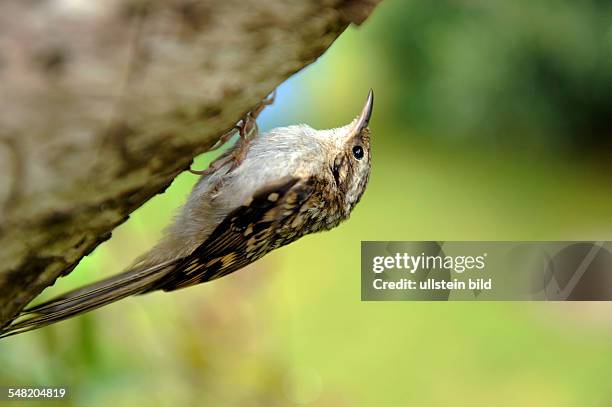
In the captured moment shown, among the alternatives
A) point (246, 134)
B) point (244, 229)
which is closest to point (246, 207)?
point (244, 229)

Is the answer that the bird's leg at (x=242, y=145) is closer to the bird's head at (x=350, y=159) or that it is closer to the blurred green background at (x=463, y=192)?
the bird's head at (x=350, y=159)

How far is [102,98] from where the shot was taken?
1.02 m

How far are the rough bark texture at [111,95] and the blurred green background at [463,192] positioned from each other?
88.2 inches

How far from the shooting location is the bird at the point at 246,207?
1.81 metres

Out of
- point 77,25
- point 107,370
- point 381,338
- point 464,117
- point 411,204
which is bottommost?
point 107,370

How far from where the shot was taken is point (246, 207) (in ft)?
5.91

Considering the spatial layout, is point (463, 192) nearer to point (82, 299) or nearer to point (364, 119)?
point (364, 119)

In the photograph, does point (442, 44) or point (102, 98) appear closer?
point (102, 98)

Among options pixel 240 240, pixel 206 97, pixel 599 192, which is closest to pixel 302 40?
pixel 206 97

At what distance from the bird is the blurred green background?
60.0 inches

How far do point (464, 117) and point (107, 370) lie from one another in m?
4.10

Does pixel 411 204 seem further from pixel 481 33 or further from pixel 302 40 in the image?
pixel 302 40

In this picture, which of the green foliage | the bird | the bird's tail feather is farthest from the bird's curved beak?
the green foliage

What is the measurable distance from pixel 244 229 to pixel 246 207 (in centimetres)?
6
